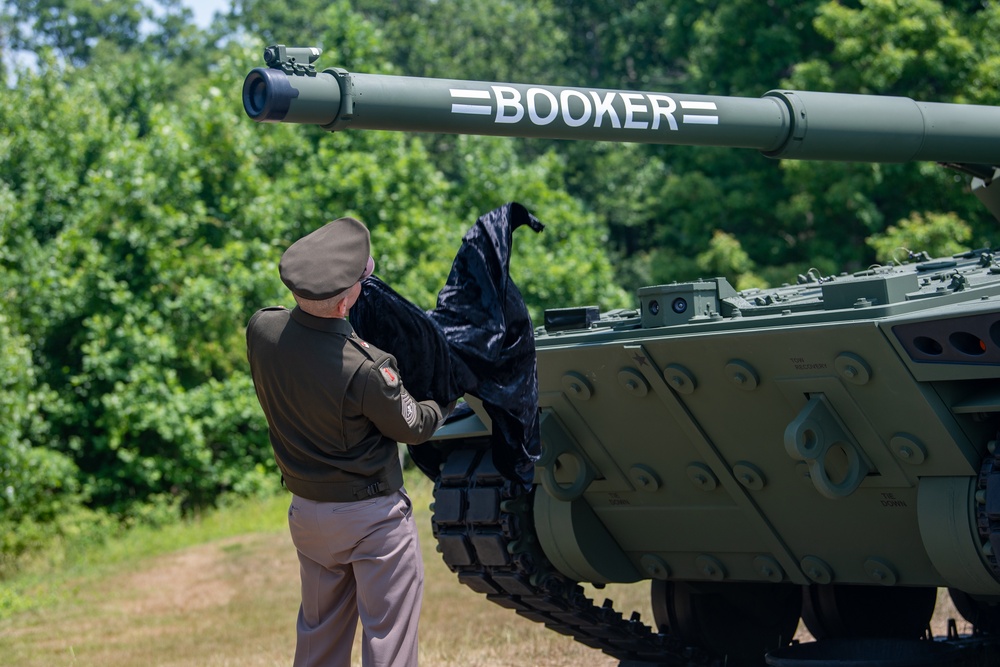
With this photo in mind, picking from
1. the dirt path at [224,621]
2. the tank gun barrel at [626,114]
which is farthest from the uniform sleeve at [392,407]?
the dirt path at [224,621]

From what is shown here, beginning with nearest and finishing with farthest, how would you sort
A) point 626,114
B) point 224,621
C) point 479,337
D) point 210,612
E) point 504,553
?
point 479,337 < point 626,114 < point 504,553 < point 224,621 < point 210,612

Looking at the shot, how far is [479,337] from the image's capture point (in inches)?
175

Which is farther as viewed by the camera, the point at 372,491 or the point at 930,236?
the point at 930,236

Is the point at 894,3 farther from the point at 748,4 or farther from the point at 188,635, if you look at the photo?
the point at 188,635

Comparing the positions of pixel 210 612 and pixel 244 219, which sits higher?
pixel 244 219

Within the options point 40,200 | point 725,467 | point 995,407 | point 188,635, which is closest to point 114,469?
point 40,200

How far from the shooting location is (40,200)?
58.9 feet

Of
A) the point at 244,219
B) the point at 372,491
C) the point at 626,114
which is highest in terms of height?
the point at 244,219

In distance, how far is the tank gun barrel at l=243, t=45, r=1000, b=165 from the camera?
408 cm

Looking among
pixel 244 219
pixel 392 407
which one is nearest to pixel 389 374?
pixel 392 407

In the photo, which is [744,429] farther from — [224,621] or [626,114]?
[224,621]

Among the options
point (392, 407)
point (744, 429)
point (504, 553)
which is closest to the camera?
point (392, 407)

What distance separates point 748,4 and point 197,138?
9.75m

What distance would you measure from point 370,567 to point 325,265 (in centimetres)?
96
